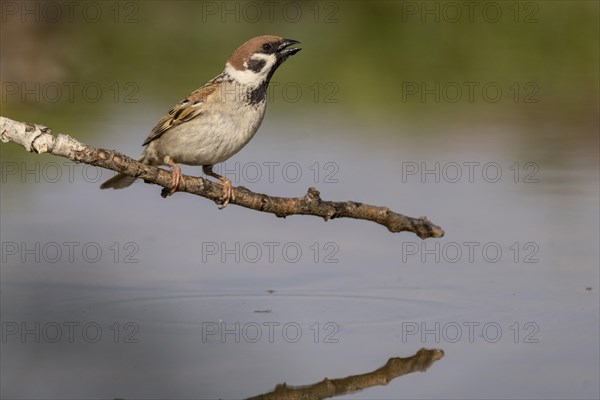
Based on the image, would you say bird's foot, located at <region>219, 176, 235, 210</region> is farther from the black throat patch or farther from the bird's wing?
the black throat patch

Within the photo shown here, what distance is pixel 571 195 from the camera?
10109mm

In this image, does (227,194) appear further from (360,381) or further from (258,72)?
(360,381)

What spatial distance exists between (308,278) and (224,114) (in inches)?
51.7

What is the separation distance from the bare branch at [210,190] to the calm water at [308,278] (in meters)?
0.67

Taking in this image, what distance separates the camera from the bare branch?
618 cm

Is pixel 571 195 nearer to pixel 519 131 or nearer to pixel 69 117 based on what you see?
pixel 519 131

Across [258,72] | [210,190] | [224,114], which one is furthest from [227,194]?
[258,72]

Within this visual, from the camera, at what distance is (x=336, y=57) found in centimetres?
1588

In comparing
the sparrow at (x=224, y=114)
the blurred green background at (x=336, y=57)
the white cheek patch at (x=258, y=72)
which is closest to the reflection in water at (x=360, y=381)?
the sparrow at (x=224, y=114)

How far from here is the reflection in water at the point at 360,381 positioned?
19.8ft

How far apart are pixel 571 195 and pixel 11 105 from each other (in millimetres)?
6793

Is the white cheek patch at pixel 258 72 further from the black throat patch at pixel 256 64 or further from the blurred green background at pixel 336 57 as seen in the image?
the blurred green background at pixel 336 57

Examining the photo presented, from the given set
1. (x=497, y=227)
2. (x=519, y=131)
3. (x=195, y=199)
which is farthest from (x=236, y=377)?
(x=519, y=131)

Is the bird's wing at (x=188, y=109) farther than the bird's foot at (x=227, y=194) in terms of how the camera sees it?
Yes
